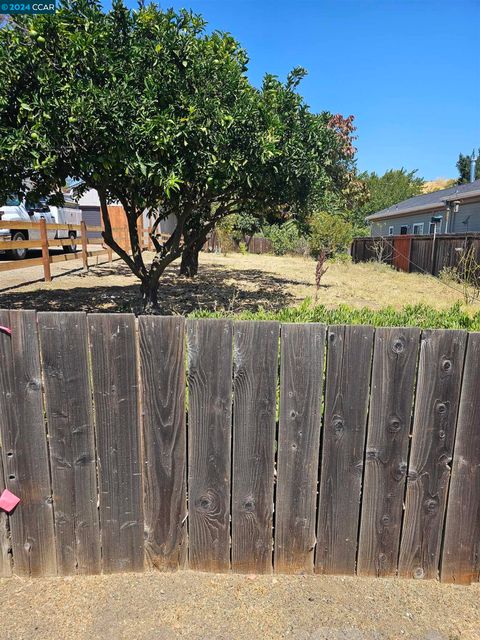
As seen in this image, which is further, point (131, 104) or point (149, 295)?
point (149, 295)

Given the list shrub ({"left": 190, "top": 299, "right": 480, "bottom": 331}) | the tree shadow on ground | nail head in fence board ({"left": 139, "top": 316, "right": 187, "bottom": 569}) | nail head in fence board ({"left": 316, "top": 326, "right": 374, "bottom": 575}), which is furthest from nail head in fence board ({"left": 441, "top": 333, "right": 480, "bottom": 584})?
the tree shadow on ground

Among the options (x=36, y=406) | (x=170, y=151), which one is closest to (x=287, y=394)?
(x=36, y=406)

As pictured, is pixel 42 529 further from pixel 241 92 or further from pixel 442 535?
pixel 241 92

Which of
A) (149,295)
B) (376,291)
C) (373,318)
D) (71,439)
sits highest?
(373,318)

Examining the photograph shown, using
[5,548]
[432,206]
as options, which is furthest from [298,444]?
[432,206]

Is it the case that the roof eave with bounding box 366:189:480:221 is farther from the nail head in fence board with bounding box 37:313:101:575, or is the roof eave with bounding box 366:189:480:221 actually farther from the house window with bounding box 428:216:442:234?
the nail head in fence board with bounding box 37:313:101:575

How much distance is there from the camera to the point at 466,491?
1.91m

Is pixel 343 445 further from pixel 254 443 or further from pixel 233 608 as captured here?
pixel 233 608

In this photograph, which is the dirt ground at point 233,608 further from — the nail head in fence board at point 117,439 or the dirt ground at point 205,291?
the dirt ground at point 205,291

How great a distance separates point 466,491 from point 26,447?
78.3 inches

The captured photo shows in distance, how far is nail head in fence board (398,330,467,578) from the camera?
1.78 metres

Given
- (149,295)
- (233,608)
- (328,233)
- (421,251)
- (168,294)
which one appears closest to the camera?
(233,608)

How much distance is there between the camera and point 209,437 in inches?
73.2

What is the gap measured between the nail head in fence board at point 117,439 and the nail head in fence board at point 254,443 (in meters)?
0.44
